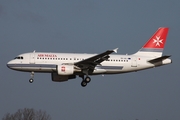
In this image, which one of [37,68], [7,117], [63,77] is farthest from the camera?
[7,117]

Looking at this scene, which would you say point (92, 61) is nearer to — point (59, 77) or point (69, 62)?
point (69, 62)

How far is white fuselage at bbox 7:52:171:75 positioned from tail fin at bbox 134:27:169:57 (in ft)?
7.82

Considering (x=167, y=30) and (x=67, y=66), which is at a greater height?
(x=167, y=30)

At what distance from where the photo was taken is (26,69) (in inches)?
2355

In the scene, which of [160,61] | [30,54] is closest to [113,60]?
[160,61]

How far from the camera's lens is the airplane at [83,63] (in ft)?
196

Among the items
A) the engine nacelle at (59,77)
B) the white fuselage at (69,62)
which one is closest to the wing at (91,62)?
the white fuselage at (69,62)

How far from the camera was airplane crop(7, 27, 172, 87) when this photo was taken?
2347 inches

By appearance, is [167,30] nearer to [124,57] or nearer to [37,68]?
[124,57]

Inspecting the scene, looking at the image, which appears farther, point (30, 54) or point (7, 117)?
point (7, 117)

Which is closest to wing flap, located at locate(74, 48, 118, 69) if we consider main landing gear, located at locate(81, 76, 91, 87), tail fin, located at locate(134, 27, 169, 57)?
main landing gear, located at locate(81, 76, 91, 87)

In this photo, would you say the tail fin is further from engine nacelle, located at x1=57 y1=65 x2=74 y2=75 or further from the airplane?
engine nacelle, located at x1=57 y1=65 x2=74 y2=75

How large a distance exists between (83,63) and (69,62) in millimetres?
1983

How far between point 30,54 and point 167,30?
67.2 feet
